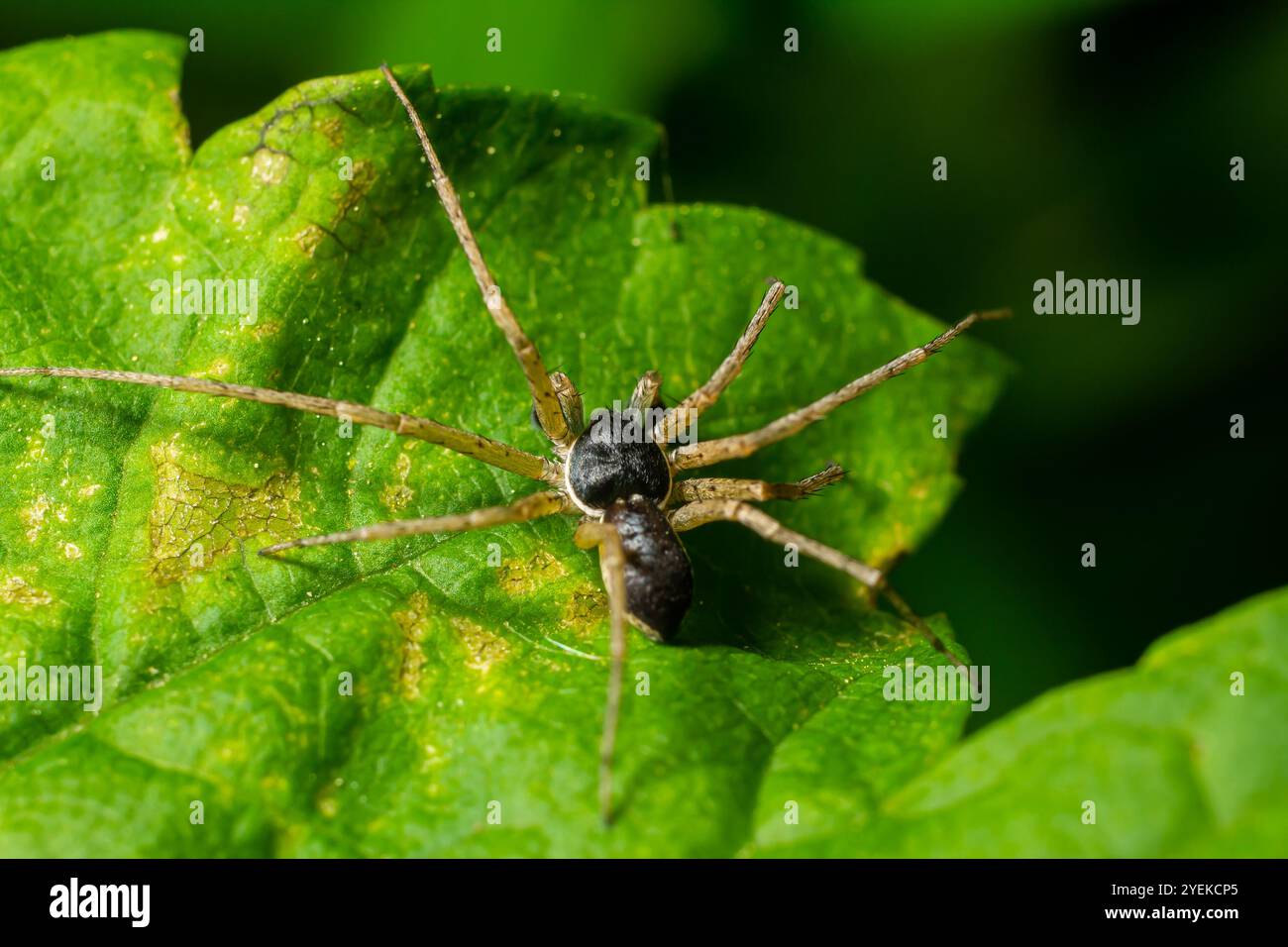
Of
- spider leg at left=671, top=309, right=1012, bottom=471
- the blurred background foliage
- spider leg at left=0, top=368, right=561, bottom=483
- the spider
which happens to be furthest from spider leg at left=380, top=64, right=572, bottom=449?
the blurred background foliage

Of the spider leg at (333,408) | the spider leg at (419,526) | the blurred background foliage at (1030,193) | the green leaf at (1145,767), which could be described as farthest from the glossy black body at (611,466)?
the green leaf at (1145,767)

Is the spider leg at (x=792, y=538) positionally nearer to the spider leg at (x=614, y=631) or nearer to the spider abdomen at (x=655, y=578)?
the spider abdomen at (x=655, y=578)

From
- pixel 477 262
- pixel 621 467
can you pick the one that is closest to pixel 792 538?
pixel 621 467

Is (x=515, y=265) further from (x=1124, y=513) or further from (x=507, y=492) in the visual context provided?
(x=1124, y=513)

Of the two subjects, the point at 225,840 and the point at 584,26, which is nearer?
the point at 225,840

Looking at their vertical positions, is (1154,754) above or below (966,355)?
below
